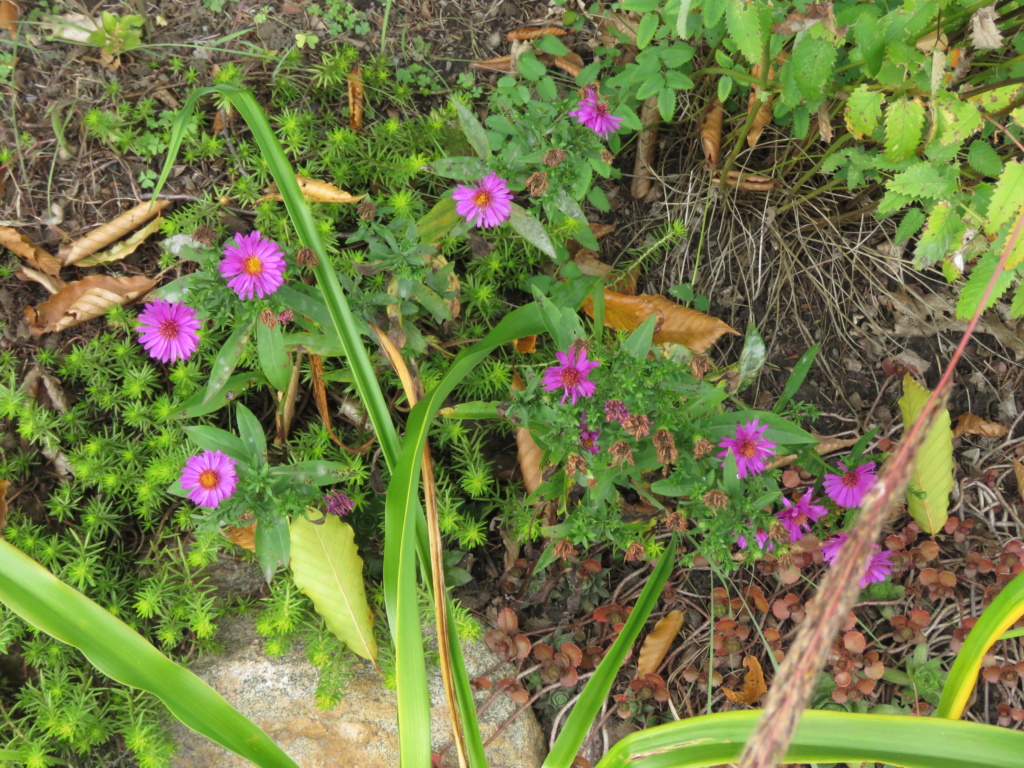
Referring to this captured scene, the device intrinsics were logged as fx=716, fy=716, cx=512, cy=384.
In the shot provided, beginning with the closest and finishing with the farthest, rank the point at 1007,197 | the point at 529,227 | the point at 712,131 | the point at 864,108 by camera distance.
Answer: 1. the point at 1007,197
2. the point at 864,108
3. the point at 529,227
4. the point at 712,131

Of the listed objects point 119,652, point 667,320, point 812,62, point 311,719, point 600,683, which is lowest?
point 311,719

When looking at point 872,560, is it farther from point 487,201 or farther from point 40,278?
point 40,278

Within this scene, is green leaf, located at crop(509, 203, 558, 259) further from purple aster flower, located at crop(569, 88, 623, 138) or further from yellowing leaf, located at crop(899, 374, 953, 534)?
yellowing leaf, located at crop(899, 374, 953, 534)

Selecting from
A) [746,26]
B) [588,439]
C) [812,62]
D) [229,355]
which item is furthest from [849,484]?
[229,355]

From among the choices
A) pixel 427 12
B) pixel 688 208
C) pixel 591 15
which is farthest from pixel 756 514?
pixel 427 12

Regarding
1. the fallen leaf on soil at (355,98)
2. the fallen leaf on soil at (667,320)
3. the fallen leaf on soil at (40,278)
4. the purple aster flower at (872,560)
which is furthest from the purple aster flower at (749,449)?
the fallen leaf on soil at (40,278)

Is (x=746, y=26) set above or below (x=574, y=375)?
above

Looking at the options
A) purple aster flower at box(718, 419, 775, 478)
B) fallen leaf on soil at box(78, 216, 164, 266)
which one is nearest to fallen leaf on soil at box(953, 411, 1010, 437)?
purple aster flower at box(718, 419, 775, 478)
